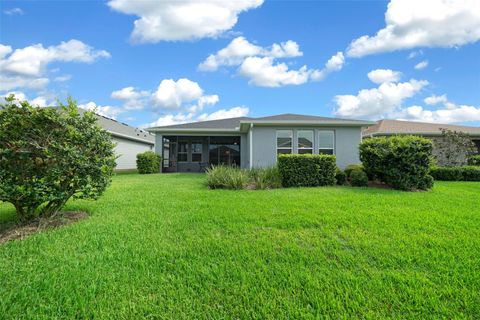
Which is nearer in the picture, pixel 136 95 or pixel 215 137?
pixel 215 137

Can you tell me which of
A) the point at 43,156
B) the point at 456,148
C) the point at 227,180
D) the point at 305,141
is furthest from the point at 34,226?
the point at 456,148

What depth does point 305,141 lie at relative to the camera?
13.6 metres

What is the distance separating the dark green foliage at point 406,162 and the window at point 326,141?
15.4 feet

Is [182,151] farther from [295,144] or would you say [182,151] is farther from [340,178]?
[340,178]

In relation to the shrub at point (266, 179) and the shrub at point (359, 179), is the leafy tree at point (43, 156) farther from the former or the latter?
the shrub at point (359, 179)

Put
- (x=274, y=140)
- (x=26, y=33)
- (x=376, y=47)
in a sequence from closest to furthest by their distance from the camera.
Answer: (x=26, y=33) → (x=376, y=47) → (x=274, y=140)

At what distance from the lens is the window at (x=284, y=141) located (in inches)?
531

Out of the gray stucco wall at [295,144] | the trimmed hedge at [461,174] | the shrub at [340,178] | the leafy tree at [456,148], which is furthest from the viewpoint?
the leafy tree at [456,148]

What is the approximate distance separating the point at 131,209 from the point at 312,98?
1587 cm

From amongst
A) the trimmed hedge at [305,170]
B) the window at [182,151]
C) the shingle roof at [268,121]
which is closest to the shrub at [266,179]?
the trimmed hedge at [305,170]

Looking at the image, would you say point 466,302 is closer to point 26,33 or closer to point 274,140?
point 274,140

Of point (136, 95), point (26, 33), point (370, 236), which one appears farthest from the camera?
point (136, 95)

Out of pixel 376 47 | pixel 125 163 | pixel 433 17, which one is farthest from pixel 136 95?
pixel 433 17

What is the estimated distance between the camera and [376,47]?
41.3 ft
